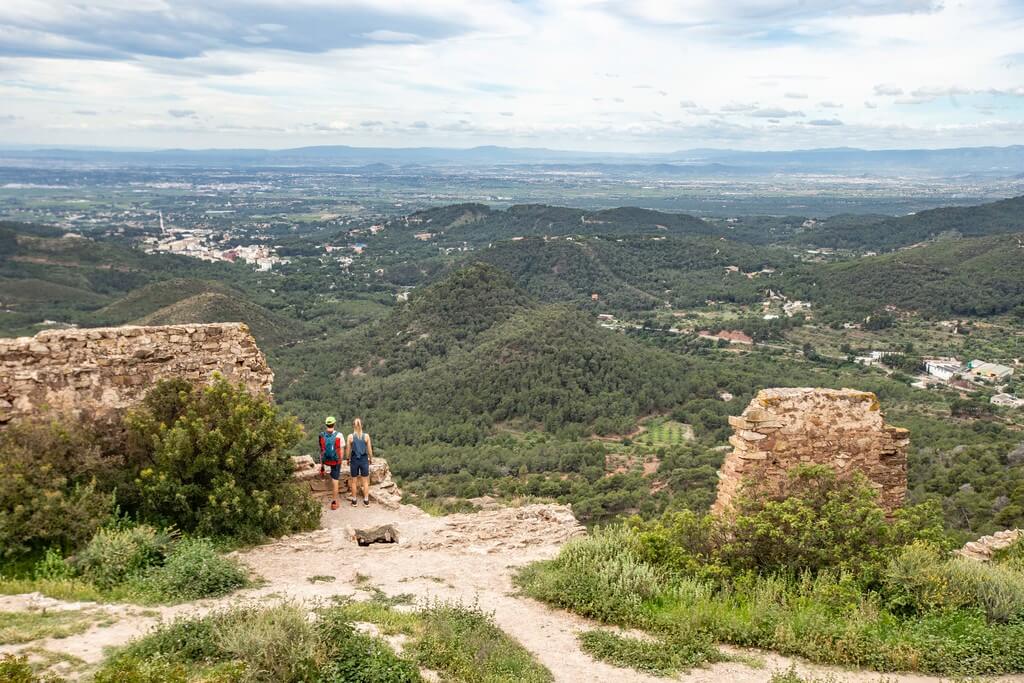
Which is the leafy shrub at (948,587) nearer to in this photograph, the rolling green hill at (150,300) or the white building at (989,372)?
the white building at (989,372)

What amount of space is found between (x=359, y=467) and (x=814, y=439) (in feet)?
24.8

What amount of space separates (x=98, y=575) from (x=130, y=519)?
1.53m

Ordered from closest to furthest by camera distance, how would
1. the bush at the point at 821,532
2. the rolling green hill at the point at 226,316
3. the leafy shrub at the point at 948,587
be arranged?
1. the leafy shrub at the point at 948,587
2. the bush at the point at 821,532
3. the rolling green hill at the point at 226,316

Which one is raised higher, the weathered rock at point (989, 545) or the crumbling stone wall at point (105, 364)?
the crumbling stone wall at point (105, 364)

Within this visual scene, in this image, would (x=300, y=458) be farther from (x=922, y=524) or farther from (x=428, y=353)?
(x=428, y=353)

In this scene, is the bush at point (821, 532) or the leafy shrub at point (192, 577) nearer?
the leafy shrub at point (192, 577)

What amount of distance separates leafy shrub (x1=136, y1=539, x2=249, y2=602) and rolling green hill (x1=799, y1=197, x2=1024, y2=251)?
151784 millimetres

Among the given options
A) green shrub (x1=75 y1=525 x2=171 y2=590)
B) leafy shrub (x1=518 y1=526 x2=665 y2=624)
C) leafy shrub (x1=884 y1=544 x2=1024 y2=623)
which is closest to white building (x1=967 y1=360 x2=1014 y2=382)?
leafy shrub (x1=884 y1=544 x2=1024 y2=623)

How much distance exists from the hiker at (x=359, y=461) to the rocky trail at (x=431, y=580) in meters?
0.40

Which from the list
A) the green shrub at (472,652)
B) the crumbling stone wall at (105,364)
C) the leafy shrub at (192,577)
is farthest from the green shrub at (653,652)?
the crumbling stone wall at (105,364)

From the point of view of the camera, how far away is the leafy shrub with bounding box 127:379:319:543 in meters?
9.33

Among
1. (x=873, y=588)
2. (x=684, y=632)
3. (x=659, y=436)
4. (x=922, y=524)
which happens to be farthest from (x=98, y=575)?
(x=659, y=436)

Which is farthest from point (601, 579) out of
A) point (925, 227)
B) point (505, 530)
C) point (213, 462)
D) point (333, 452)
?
point (925, 227)

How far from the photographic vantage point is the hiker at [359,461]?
1182 centimetres
